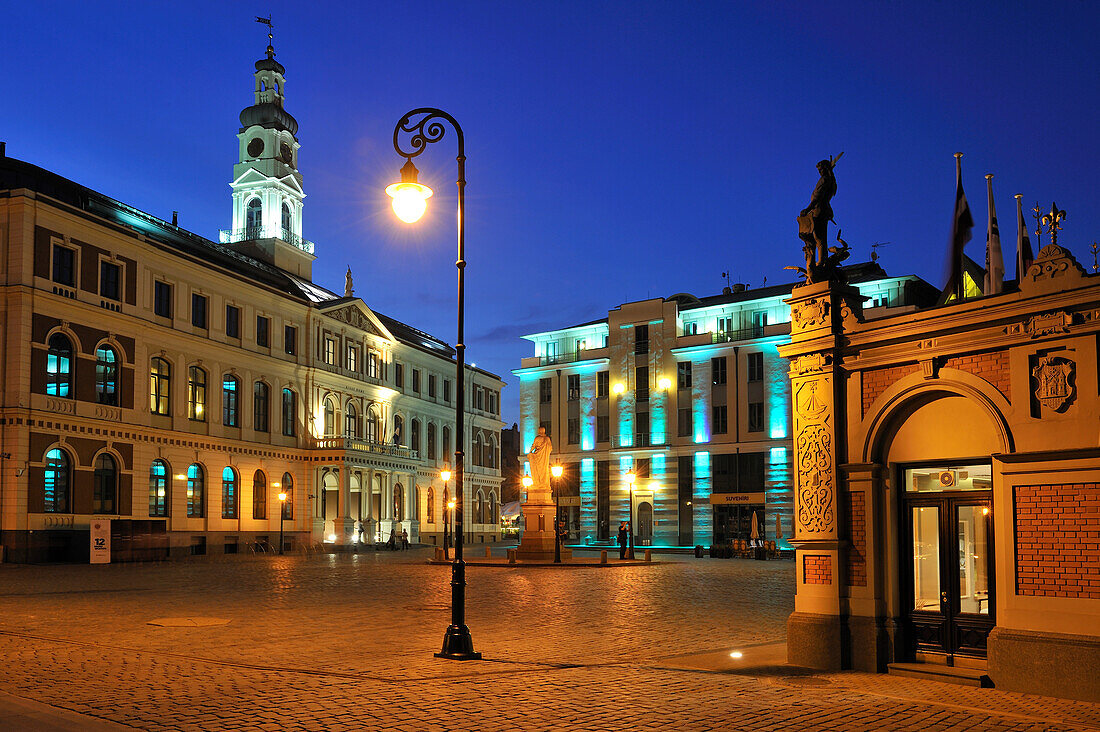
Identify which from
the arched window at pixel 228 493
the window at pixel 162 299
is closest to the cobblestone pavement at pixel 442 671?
the window at pixel 162 299

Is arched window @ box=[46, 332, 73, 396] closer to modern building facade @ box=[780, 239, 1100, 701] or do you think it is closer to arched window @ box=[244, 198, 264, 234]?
arched window @ box=[244, 198, 264, 234]

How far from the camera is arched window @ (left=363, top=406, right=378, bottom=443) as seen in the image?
69.0 m

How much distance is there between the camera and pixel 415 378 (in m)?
77.9

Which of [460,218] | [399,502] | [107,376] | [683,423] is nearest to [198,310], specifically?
[107,376]

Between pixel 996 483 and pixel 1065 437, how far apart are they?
939 mm

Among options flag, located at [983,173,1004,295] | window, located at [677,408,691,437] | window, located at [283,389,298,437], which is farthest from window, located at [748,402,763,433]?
flag, located at [983,173,1004,295]

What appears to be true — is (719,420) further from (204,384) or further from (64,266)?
(64,266)

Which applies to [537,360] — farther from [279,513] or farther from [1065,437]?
[1065,437]

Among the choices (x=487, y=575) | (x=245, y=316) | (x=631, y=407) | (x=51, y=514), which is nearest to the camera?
(x=487, y=575)

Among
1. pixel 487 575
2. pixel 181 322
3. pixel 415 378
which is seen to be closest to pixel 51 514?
pixel 181 322

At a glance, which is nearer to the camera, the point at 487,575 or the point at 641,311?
the point at 487,575

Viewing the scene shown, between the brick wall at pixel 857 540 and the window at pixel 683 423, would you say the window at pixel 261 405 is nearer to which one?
the window at pixel 683 423

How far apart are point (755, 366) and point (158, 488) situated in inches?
1427

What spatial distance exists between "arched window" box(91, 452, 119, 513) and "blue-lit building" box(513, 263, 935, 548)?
31.9 m
